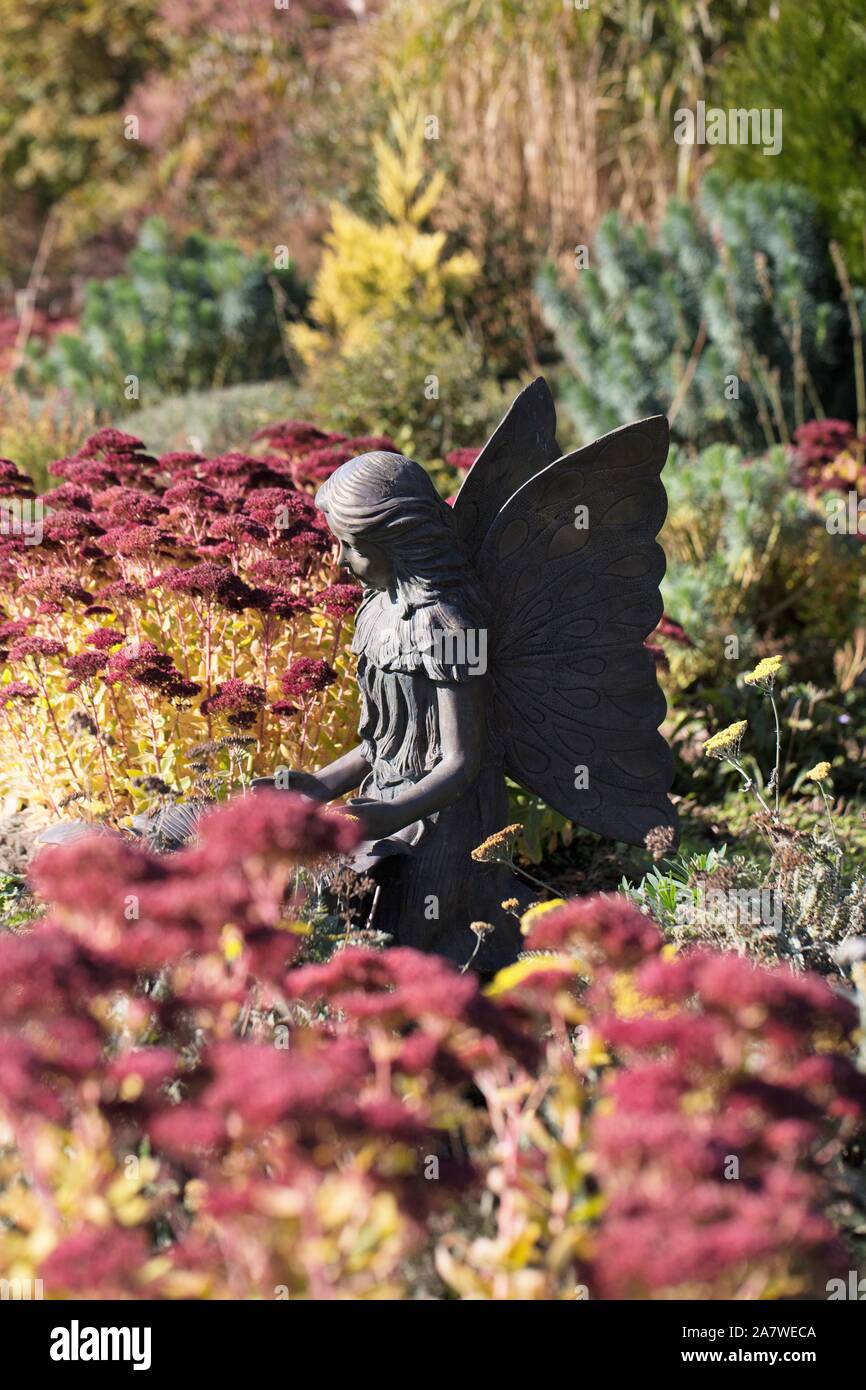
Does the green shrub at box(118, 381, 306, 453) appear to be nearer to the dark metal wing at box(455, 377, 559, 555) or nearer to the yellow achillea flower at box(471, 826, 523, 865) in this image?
the dark metal wing at box(455, 377, 559, 555)

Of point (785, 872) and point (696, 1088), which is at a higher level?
point (785, 872)

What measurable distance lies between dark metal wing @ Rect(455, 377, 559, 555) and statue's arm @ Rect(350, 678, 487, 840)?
43cm

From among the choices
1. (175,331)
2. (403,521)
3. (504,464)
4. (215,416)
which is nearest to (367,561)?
(403,521)

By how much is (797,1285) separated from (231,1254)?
66 cm

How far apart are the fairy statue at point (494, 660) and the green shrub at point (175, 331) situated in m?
7.11

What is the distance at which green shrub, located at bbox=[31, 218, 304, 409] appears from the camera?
10047mm

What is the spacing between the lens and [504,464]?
335 centimetres

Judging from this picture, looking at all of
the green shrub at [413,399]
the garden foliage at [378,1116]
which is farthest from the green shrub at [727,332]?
the garden foliage at [378,1116]

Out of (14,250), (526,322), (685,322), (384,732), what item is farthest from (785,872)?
(14,250)

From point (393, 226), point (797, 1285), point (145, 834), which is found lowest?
point (797, 1285)

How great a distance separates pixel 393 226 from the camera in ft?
36.6

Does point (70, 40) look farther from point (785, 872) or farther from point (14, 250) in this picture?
point (785, 872)

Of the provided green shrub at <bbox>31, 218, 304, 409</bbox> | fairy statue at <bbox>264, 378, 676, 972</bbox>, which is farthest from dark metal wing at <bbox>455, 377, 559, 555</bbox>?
green shrub at <bbox>31, 218, 304, 409</bbox>

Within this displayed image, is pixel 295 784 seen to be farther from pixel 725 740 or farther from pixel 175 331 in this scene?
pixel 175 331
